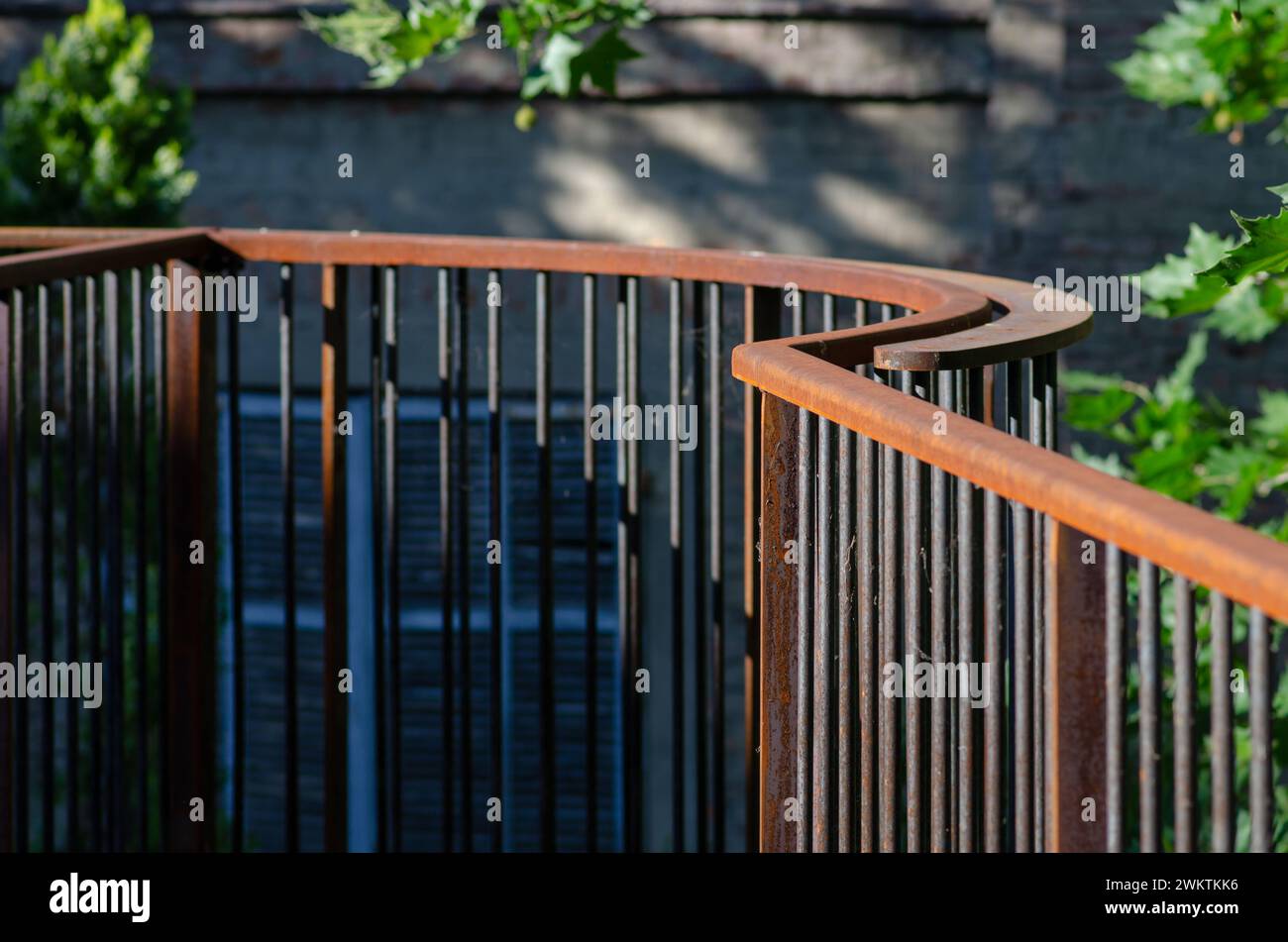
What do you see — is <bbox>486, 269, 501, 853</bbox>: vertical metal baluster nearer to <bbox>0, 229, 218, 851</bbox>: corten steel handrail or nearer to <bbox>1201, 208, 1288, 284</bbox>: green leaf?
<bbox>0, 229, 218, 851</bbox>: corten steel handrail

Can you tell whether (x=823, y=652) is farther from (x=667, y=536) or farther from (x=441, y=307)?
(x=667, y=536)

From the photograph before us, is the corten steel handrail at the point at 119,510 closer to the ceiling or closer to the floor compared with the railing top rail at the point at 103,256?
closer to the floor

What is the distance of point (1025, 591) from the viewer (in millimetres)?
1514

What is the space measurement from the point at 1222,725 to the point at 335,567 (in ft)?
8.37

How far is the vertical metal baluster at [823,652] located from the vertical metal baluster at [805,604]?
0.02 meters

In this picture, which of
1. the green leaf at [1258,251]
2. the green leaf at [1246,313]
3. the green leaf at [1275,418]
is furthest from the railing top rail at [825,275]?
the green leaf at [1275,418]

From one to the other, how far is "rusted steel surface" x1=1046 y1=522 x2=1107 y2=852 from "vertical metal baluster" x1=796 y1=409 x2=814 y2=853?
22.9 inches

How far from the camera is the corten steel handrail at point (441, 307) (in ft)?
9.98

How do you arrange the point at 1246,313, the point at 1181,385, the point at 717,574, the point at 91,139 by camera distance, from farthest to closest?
1. the point at 91,139
2. the point at 1181,385
3. the point at 1246,313
4. the point at 717,574

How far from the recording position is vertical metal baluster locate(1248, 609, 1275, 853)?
1.18 meters

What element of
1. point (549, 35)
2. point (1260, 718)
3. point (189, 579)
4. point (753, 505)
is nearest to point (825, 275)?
point (753, 505)

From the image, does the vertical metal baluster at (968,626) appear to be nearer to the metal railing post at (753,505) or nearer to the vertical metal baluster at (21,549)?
the metal railing post at (753,505)

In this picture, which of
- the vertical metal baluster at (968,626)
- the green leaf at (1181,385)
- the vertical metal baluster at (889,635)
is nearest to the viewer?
the vertical metal baluster at (968,626)
